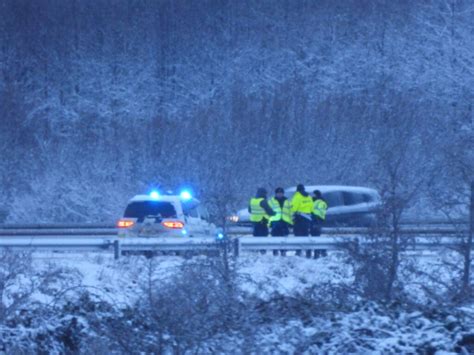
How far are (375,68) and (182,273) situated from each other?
39677 millimetres

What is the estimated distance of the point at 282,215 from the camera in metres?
19.2

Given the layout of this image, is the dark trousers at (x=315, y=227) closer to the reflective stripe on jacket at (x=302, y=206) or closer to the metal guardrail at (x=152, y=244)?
the reflective stripe on jacket at (x=302, y=206)

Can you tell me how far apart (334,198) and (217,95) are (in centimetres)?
2086

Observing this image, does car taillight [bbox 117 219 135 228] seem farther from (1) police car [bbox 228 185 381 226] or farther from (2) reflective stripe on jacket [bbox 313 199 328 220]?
(1) police car [bbox 228 185 381 226]

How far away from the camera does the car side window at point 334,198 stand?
88.9 ft

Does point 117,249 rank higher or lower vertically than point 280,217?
lower

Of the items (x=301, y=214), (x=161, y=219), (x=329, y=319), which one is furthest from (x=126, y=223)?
(x=329, y=319)

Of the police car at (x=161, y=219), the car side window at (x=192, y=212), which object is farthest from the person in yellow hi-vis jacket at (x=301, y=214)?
the car side window at (x=192, y=212)

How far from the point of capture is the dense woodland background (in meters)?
41.8

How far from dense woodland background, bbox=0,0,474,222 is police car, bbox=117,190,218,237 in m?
18.6

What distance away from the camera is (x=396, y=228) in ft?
38.9

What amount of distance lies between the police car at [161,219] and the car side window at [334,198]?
805 centimetres

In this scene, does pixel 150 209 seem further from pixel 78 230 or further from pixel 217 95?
pixel 217 95

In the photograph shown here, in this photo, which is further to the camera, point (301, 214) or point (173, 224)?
point (301, 214)
